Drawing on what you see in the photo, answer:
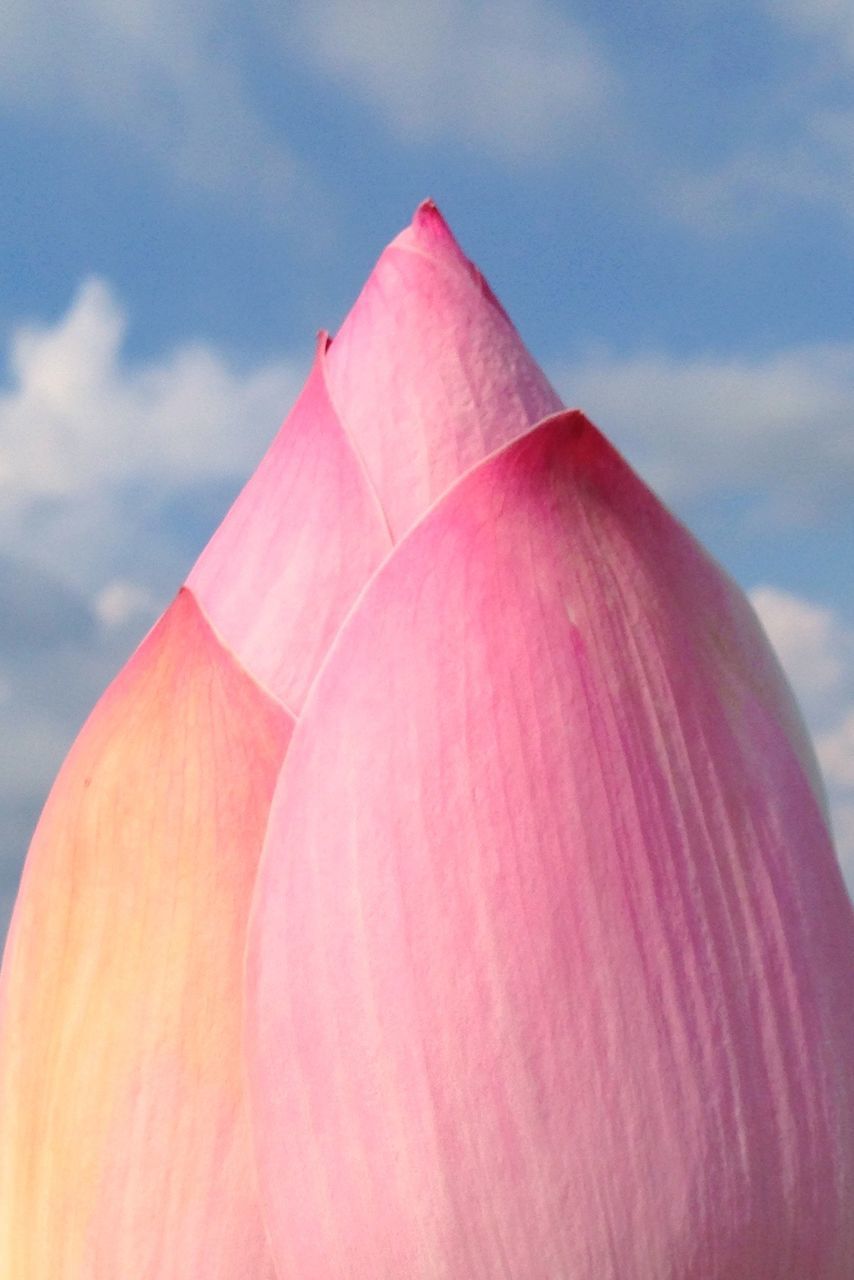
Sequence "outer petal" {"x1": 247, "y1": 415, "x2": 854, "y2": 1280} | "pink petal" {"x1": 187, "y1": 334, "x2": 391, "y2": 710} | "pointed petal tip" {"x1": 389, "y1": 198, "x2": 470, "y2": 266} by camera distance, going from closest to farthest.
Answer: "outer petal" {"x1": 247, "y1": 415, "x2": 854, "y2": 1280} < "pink petal" {"x1": 187, "y1": 334, "x2": 391, "y2": 710} < "pointed petal tip" {"x1": 389, "y1": 198, "x2": 470, "y2": 266}

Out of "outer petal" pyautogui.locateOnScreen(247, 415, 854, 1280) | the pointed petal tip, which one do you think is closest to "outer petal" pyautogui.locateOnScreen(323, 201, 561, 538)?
the pointed petal tip

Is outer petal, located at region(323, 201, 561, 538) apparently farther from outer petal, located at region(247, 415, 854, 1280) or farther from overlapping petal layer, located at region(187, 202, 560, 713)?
outer petal, located at region(247, 415, 854, 1280)

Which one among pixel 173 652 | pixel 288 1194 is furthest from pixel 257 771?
pixel 288 1194

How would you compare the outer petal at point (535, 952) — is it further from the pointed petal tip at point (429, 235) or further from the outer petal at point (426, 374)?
the pointed petal tip at point (429, 235)

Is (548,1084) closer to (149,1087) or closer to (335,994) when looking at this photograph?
(335,994)

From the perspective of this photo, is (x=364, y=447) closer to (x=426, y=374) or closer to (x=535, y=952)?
(x=426, y=374)

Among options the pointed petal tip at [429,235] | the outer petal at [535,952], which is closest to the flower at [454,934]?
the outer petal at [535,952]

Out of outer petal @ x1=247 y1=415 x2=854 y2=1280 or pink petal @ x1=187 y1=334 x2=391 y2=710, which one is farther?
pink petal @ x1=187 y1=334 x2=391 y2=710
